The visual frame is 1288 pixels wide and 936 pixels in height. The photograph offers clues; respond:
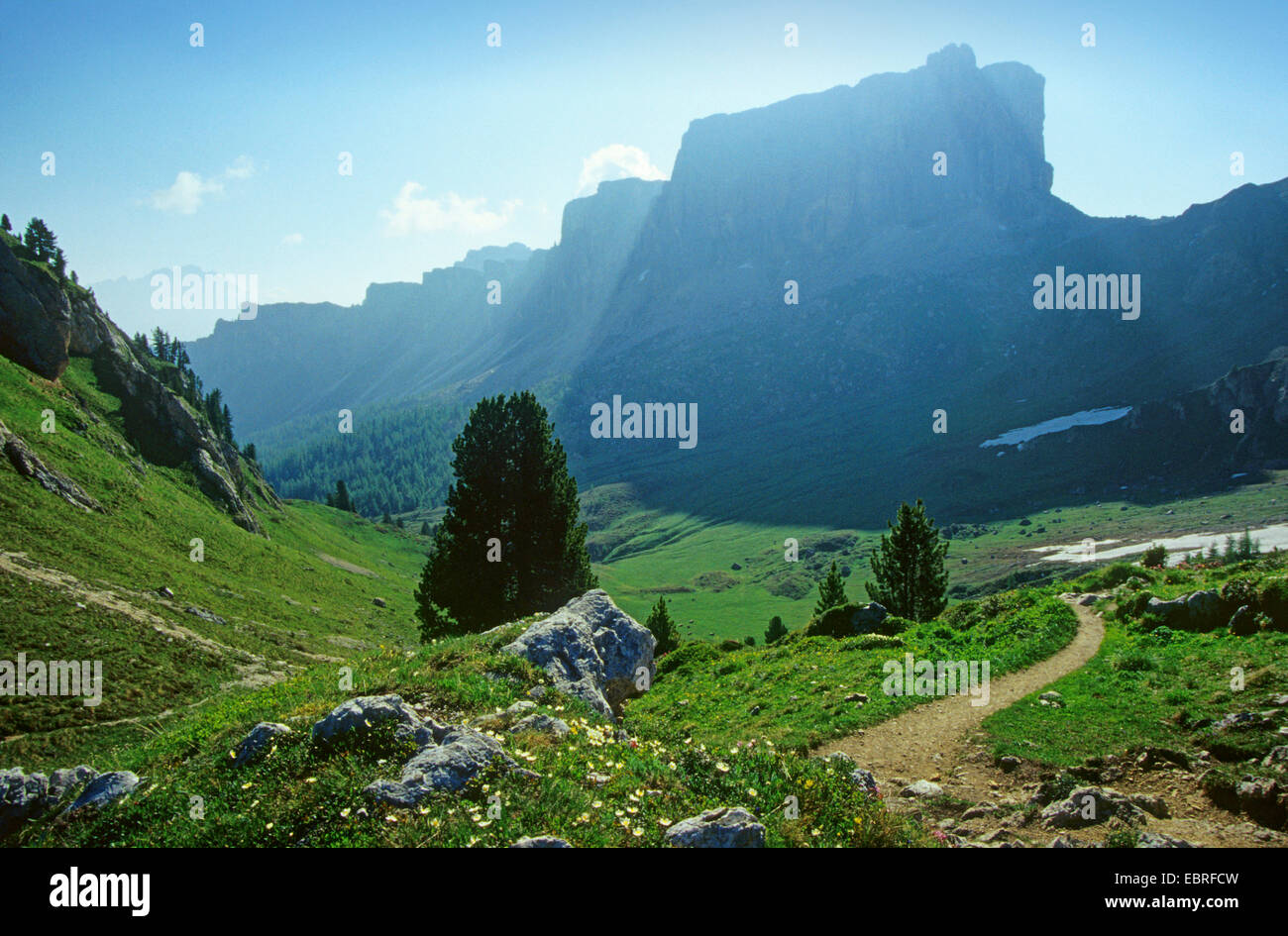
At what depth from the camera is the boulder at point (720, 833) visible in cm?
924

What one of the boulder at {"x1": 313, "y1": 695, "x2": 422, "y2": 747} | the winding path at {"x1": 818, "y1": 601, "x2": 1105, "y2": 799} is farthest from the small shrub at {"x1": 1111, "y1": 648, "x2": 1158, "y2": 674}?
the boulder at {"x1": 313, "y1": 695, "x2": 422, "y2": 747}

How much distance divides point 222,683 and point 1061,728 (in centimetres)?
4318

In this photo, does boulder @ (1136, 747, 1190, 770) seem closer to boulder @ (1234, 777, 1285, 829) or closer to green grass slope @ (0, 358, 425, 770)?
boulder @ (1234, 777, 1285, 829)

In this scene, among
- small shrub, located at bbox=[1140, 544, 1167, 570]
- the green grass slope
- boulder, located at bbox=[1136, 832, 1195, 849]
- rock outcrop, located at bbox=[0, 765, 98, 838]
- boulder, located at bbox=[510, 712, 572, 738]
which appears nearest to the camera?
boulder, located at bbox=[1136, 832, 1195, 849]

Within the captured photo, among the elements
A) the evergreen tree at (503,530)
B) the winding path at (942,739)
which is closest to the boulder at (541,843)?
the winding path at (942,739)

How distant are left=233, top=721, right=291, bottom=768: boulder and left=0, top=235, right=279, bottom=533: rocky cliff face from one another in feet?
297

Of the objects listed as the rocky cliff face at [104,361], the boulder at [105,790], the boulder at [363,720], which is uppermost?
the rocky cliff face at [104,361]

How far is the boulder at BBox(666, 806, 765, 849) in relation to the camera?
924 cm

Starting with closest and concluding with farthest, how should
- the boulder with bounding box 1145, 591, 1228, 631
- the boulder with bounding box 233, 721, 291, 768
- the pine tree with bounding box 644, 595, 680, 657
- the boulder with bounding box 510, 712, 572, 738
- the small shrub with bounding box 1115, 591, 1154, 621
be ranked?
the boulder with bounding box 233, 721, 291, 768 < the boulder with bounding box 510, 712, 572, 738 < the boulder with bounding box 1145, 591, 1228, 631 < the small shrub with bounding box 1115, 591, 1154, 621 < the pine tree with bounding box 644, 595, 680, 657

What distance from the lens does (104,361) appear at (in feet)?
291

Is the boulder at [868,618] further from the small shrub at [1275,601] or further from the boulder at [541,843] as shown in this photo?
the boulder at [541,843]

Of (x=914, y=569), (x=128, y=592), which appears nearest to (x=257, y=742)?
(x=128, y=592)

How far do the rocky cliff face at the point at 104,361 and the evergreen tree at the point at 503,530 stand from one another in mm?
67443
